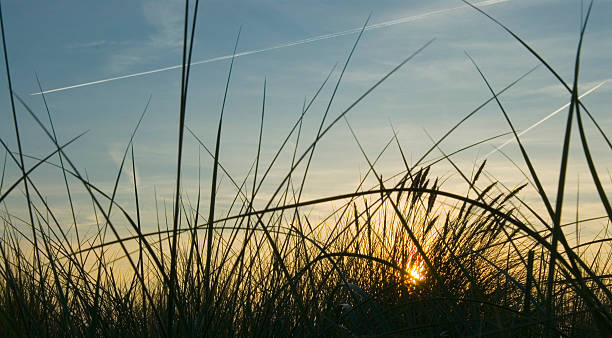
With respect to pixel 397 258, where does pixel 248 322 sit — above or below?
below

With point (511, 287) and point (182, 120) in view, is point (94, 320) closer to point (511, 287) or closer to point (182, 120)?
point (182, 120)

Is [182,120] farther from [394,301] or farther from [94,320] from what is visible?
[394,301]

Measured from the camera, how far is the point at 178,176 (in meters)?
0.86

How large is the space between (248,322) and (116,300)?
1.07ft

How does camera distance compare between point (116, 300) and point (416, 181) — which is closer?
point (116, 300)

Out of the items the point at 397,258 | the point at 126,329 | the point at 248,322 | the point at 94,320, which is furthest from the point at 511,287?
the point at 94,320

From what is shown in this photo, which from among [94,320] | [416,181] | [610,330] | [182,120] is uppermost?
[416,181]

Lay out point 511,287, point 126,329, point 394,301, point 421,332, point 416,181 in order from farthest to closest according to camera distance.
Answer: point 511,287
point 394,301
point 416,181
point 421,332
point 126,329

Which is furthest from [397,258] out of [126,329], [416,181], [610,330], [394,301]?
[610,330]

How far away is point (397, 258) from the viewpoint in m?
2.59

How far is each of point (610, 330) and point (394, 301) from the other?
151cm

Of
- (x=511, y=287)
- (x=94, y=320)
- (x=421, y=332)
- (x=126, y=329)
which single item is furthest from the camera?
(x=511, y=287)

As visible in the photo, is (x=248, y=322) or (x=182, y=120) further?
(x=248, y=322)

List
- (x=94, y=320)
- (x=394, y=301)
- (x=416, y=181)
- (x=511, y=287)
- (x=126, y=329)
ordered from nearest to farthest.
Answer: (x=94, y=320), (x=126, y=329), (x=416, y=181), (x=394, y=301), (x=511, y=287)
